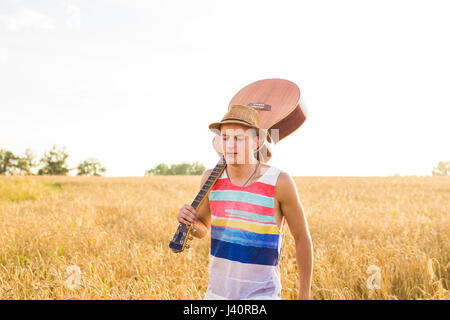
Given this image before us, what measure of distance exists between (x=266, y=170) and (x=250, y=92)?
0.75 meters

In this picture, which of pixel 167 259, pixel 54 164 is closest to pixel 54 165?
pixel 54 164

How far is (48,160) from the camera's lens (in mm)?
50594

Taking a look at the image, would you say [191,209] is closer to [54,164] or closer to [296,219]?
[296,219]

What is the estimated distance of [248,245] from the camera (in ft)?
5.84

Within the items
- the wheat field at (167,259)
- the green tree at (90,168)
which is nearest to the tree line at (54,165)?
the green tree at (90,168)

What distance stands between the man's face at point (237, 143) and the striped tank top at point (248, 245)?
0.16 meters

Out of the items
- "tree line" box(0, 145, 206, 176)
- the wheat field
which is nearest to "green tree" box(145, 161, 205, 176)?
"tree line" box(0, 145, 206, 176)

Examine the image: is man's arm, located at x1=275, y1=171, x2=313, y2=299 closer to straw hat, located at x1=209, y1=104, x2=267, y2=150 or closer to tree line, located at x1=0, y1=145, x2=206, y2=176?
straw hat, located at x1=209, y1=104, x2=267, y2=150

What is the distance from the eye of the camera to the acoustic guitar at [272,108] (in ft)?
6.75

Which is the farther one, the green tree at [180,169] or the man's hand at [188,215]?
the green tree at [180,169]

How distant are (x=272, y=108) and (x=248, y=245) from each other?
3.15ft

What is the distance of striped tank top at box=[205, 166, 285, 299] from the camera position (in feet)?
5.75

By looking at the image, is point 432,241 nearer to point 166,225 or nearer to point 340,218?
point 340,218

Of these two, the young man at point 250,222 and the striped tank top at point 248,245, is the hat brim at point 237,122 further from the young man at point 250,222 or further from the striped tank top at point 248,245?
the striped tank top at point 248,245
